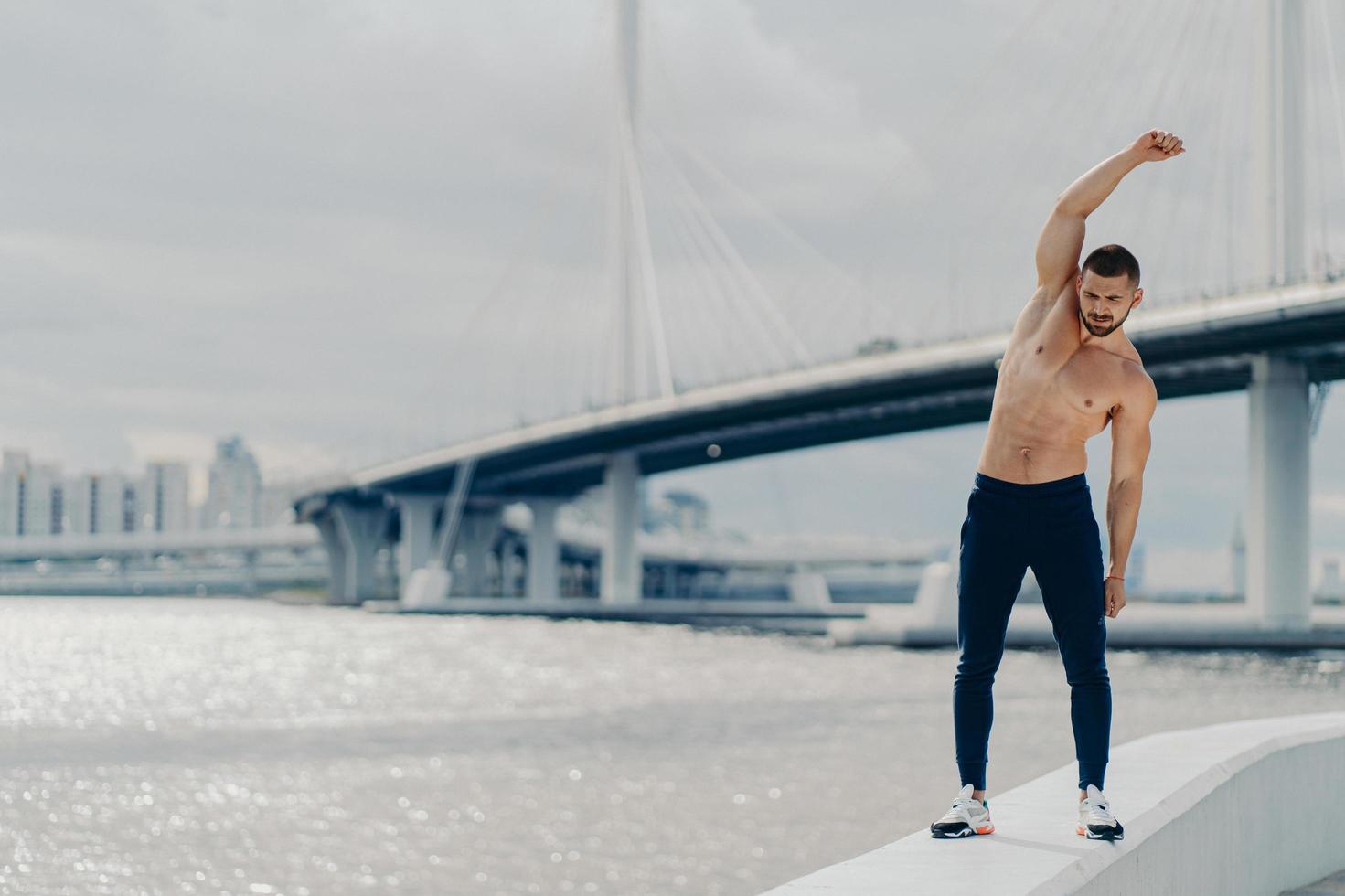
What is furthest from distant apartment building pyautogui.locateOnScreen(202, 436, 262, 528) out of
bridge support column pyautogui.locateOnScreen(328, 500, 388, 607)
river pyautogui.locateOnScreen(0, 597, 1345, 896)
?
river pyautogui.locateOnScreen(0, 597, 1345, 896)

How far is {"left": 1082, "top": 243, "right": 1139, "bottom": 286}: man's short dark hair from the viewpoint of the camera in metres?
3.78

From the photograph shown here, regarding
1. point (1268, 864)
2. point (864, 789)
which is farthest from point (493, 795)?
point (1268, 864)

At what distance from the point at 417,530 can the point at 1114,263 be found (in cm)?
6977

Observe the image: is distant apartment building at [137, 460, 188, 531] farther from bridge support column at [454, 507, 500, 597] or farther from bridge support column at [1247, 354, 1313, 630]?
bridge support column at [1247, 354, 1313, 630]

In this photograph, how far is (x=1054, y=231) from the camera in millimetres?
3936

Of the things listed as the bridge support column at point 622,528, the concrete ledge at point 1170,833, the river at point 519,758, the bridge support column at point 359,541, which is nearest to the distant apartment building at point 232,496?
the bridge support column at point 359,541

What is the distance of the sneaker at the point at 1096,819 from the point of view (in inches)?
143

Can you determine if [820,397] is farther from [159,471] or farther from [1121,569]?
[159,471]

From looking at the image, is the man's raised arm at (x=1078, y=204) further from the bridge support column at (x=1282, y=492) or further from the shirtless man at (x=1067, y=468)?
the bridge support column at (x=1282, y=492)

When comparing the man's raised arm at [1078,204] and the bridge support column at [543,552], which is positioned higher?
the man's raised arm at [1078,204]

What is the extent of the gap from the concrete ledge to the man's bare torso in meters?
0.89

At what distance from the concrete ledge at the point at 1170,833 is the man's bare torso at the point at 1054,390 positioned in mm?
894

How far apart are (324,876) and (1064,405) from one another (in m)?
8.87

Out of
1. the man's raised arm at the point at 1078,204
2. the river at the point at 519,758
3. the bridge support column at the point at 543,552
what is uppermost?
the man's raised arm at the point at 1078,204
